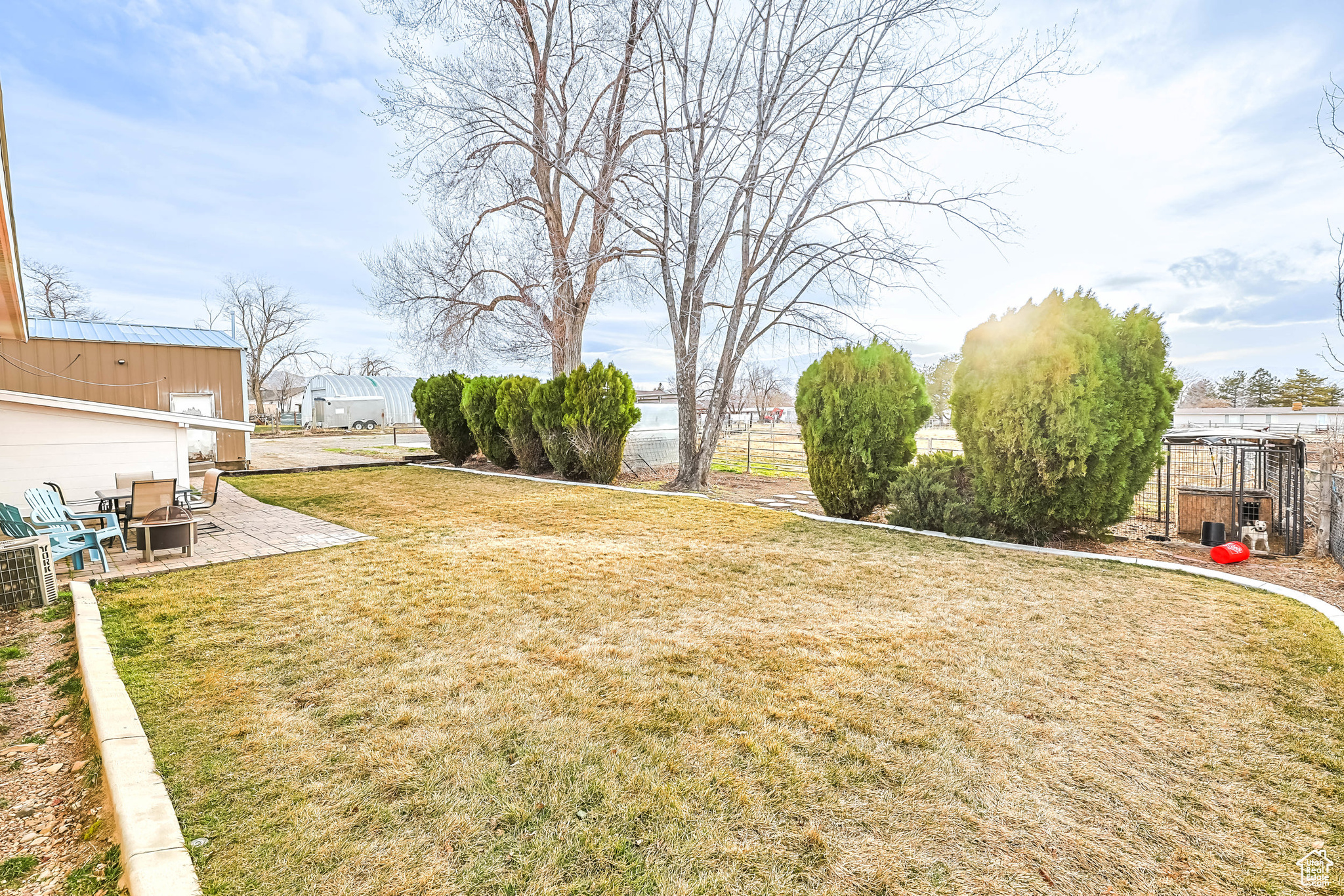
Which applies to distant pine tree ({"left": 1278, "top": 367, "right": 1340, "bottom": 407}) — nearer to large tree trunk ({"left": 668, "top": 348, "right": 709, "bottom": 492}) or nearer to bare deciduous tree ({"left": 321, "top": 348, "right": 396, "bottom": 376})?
large tree trunk ({"left": 668, "top": 348, "right": 709, "bottom": 492})

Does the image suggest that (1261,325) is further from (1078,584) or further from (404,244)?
(404,244)

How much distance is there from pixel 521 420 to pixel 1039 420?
1017 cm

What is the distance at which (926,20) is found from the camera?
913 cm

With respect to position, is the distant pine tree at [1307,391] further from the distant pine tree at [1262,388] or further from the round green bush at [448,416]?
the round green bush at [448,416]

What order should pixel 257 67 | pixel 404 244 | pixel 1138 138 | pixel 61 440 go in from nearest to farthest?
pixel 1138 138 → pixel 61 440 → pixel 257 67 → pixel 404 244

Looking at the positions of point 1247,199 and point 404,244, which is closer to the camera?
point 1247,199

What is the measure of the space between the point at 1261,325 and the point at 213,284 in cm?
4378

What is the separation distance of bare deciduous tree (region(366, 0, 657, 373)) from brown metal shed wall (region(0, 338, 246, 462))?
422cm

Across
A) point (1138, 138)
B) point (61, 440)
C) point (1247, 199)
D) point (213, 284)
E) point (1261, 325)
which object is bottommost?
point (61, 440)

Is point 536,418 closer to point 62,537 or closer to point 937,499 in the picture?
point 62,537

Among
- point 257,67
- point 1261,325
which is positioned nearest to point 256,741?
point 257,67

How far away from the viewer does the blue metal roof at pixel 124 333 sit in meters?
12.7

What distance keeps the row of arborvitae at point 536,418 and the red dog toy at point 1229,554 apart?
336 inches

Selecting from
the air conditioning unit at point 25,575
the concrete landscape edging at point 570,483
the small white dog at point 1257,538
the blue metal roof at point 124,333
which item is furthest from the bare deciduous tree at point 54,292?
the small white dog at point 1257,538
